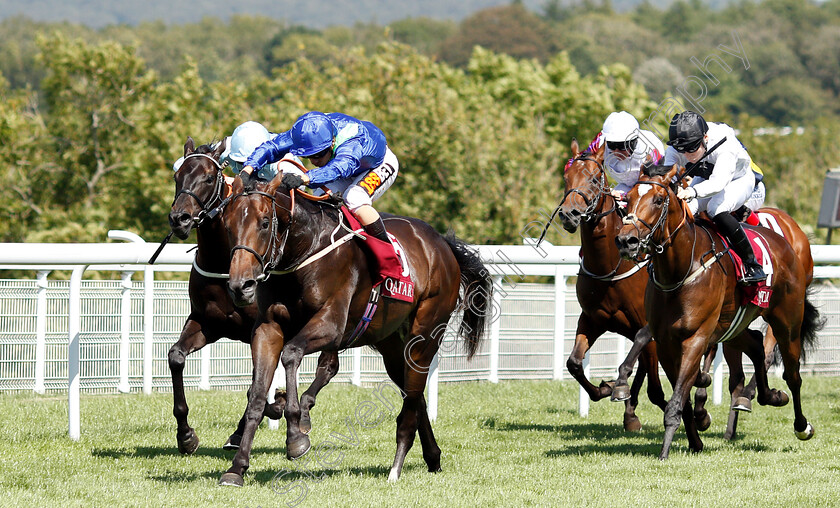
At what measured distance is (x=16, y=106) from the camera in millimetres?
19172

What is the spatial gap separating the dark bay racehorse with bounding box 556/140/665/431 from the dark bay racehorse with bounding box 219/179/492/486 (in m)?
1.09

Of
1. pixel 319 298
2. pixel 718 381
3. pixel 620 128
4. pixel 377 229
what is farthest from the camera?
pixel 718 381

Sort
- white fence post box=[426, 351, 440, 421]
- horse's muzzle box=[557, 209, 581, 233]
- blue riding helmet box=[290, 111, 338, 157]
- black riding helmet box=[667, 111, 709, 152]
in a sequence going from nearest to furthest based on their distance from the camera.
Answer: blue riding helmet box=[290, 111, 338, 157] → black riding helmet box=[667, 111, 709, 152] → horse's muzzle box=[557, 209, 581, 233] → white fence post box=[426, 351, 440, 421]

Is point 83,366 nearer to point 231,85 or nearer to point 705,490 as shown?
point 705,490

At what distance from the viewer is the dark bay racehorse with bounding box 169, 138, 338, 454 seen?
220 inches

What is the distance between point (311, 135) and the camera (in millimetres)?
5344

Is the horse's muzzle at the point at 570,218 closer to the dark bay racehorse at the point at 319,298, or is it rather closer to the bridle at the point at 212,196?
the dark bay racehorse at the point at 319,298

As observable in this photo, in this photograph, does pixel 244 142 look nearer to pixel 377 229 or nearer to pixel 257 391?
pixel 377 229

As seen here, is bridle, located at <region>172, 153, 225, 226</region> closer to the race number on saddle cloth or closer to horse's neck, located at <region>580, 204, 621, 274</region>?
horse's neck, located at <region>580, 204, 621, 274</region>

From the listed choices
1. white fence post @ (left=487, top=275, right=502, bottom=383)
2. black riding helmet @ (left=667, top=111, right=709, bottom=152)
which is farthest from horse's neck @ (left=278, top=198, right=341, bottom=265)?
white fence post @ (left=487, top=275, right=502, bottom=383)

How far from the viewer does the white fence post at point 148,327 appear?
299 inches

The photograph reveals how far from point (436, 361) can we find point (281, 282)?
223 centimetres

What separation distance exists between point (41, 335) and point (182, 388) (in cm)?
227

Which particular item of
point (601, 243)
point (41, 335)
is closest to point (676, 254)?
point (601, 243)
